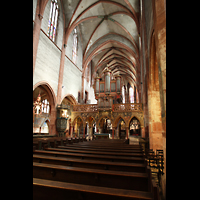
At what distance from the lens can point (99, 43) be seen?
A: 2089 cm

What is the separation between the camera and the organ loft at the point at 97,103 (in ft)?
7.34

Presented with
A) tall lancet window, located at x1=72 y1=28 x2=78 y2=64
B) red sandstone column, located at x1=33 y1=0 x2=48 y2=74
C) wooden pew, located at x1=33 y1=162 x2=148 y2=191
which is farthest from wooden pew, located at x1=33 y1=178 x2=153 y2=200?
tall lancet window, located at x1=72 y1=28 x2=78 y2=64

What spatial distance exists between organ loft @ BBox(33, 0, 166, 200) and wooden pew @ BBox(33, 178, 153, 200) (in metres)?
0.01

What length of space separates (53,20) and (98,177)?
15.3 metres

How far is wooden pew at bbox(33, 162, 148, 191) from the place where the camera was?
83.3 inches

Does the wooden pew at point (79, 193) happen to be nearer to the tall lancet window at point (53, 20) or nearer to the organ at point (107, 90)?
the tall lancet window at point (53, 20)

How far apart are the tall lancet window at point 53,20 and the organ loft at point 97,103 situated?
87 mm

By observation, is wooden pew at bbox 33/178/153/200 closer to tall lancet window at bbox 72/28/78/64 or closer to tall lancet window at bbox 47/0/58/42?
tall lancet window at bbox 47/0/58/42

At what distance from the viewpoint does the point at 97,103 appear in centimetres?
1642
